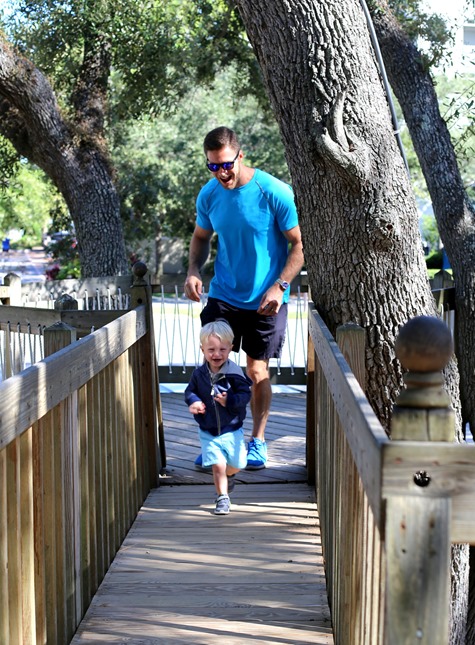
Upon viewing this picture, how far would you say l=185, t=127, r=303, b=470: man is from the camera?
594 cm

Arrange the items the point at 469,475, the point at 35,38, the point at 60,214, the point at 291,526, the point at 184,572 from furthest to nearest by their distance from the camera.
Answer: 1. the point at 60,214
2. the point at 35,38
3. the point at 291,526
4. the point at 184,572
5. the point at 469,475

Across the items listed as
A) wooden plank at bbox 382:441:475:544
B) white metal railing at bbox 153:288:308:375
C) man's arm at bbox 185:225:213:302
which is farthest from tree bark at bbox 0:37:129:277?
wooden plank at bbox 382:441:475:544

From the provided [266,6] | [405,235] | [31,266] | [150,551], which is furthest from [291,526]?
[31,266]

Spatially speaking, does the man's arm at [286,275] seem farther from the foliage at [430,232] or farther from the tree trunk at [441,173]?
the foliage at [430,232]

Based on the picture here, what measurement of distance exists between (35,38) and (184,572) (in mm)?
12447

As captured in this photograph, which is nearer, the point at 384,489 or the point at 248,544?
the point at 384,489

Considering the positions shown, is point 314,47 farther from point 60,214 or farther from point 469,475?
point 60,214

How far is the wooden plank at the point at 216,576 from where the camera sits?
12.6 feet

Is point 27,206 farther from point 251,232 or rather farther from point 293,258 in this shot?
point 293,258

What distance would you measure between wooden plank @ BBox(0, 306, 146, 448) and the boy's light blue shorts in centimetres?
82

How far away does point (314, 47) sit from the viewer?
4.64 m

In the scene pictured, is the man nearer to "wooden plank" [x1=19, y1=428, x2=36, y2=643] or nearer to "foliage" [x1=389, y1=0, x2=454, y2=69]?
"wooden plank" [x1=19, y1=428, x2=36, y2=643]

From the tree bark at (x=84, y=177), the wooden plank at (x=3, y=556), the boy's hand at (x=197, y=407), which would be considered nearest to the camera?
the wooden plank at (x=3, y=556)

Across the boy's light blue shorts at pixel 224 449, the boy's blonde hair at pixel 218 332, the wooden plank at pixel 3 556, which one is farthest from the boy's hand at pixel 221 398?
the wooden plank at pixel 3 556
